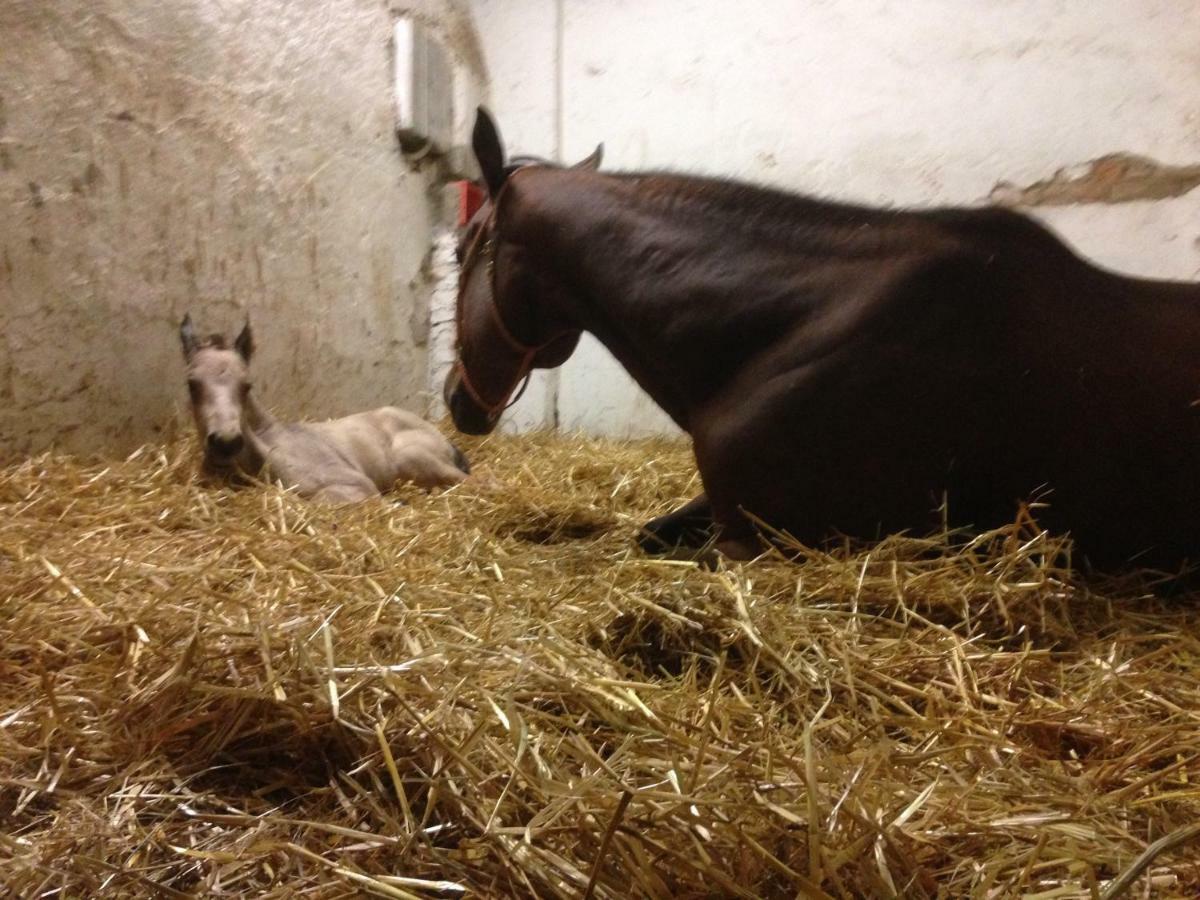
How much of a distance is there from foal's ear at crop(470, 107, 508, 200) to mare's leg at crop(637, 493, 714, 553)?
45.0 inches

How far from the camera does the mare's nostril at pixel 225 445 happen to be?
8.58ft

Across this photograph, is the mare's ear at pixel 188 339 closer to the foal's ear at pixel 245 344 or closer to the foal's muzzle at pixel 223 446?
the foal's ear at pixel 245 344

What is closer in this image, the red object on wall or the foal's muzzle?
the foal's muzzle

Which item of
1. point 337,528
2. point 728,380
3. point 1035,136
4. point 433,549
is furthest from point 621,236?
point 1035,136

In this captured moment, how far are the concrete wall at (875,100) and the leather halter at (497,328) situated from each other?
165cm

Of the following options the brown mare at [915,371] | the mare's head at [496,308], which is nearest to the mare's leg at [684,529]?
the brown mare at [915,371]

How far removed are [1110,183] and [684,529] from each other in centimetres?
305

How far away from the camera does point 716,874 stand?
678mm

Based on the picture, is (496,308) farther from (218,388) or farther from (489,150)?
(218,388)

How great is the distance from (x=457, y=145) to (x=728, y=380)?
11.5ft

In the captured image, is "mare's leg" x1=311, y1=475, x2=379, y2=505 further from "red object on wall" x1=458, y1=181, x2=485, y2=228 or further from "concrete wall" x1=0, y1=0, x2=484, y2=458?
"red object on wall" x1=458, y1=181, x2=485, y2=228

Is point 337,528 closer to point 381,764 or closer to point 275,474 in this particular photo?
point 275,474

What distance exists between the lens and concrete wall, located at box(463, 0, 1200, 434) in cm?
364

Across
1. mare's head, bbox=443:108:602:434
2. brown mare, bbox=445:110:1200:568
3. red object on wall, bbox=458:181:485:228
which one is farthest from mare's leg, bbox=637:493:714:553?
red object on wall, bbox=458:181:485:228
